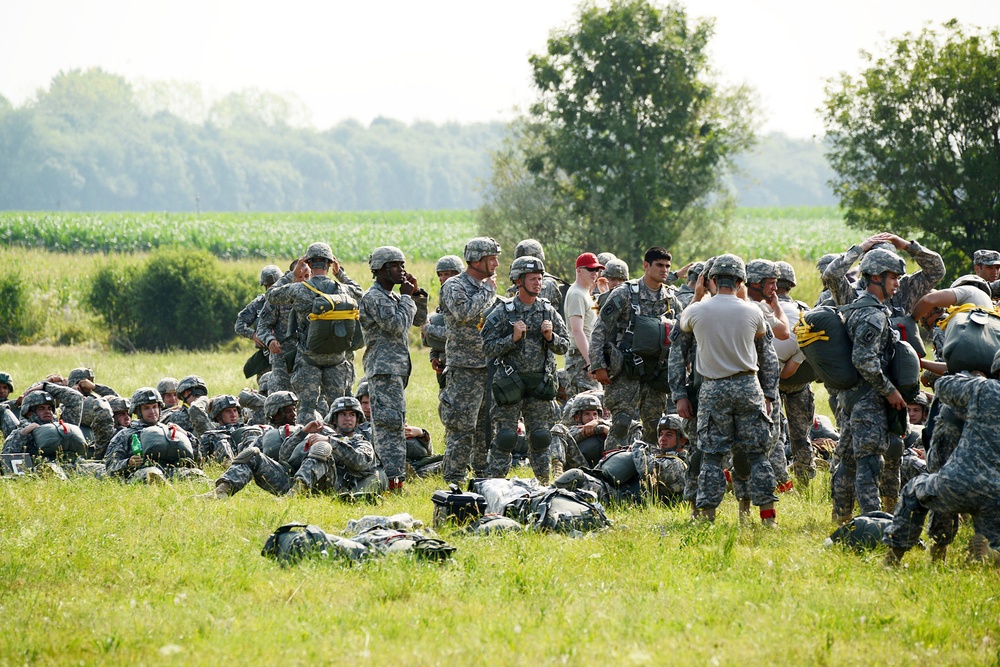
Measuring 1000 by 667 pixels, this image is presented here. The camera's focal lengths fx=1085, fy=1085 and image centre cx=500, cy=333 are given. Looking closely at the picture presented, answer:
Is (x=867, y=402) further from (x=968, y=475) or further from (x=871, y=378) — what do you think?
(x=968, y=475)

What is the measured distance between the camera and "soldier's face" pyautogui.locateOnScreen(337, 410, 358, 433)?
1070cm

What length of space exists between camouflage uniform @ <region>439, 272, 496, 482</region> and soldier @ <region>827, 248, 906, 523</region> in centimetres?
336

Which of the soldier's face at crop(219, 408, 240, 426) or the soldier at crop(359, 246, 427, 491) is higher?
the soldier at crop(359, 246, 427, 491)

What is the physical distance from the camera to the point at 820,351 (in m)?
8.29

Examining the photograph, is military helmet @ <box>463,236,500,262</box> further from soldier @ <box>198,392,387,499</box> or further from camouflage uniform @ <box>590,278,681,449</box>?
soldier @ <box>198,392,387,499</box>

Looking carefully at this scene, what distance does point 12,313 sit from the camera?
30062mm

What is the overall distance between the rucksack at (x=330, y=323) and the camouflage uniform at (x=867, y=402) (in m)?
5.74

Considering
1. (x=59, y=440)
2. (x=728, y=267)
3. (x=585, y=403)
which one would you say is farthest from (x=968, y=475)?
(x=59, y=440)

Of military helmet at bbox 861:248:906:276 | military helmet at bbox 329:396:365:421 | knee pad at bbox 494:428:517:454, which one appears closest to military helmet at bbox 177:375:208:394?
military helmet at bbox 329:396:365:421

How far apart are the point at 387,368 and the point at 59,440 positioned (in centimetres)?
381

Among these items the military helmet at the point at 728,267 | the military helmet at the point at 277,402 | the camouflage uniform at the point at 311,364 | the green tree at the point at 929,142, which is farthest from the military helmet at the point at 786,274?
the green tree at the point at 929,142

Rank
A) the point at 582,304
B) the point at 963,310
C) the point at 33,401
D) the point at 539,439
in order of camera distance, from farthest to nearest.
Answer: the point at 33,401, the point at 582,304, the point at 539,439, the point at 963,310

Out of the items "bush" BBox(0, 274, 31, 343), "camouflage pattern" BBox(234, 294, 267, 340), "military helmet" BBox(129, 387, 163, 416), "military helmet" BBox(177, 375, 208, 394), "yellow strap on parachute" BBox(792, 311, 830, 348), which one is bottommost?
"bush" BBox(0, 274, 31, 343)

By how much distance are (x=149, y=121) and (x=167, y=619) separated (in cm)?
13905
